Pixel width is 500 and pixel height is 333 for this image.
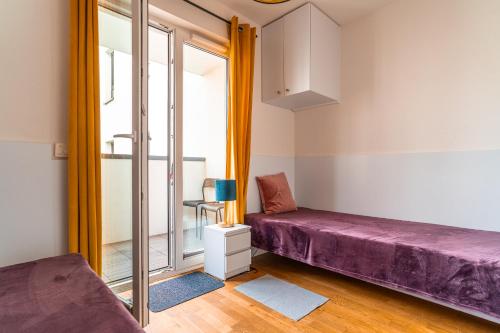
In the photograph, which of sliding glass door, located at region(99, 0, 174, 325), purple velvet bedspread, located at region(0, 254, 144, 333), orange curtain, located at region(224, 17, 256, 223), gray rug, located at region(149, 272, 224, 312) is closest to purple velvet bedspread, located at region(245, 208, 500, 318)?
orange curtain, located at region(224, 17, 256, 223)

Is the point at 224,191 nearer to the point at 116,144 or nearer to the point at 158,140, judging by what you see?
the point at 116,144

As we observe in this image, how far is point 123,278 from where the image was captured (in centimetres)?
163

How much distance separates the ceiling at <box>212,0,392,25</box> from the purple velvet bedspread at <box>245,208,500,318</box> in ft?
7.54

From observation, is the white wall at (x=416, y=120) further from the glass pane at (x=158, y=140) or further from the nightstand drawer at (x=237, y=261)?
the glass pane at (x=158, y=140)

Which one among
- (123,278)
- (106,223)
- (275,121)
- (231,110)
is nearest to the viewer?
(123,278)

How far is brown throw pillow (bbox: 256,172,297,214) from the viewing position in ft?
10.1

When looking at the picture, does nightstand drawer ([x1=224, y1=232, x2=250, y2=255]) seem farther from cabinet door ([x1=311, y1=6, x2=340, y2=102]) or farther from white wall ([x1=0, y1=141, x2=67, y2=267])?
cabinet door ([x1=311, y1=6, x2=340, y2=102])

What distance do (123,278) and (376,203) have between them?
101 inches

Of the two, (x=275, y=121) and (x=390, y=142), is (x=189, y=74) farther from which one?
(x=390, y=142)

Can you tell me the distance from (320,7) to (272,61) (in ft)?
2.45

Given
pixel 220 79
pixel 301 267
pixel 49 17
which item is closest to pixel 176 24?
pixel 220 79

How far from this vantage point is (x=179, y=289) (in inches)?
88.3

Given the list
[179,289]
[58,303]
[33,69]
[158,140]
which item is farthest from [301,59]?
[58,303]

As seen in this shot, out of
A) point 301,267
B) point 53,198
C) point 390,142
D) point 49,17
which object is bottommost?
point 301,267
